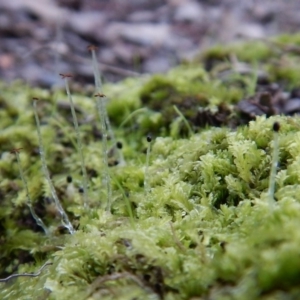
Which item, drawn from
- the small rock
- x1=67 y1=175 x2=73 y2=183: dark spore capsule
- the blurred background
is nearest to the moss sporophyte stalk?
x1=67 y1=175 x2=73 y2=183: dark spore capsule

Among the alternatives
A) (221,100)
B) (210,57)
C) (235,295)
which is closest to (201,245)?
(235,295)

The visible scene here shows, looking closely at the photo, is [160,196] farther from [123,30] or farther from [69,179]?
[123,30]

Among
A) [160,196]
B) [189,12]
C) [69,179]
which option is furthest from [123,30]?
[160,196]

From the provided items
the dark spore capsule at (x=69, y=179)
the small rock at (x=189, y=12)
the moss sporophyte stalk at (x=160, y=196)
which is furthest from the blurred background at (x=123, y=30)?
the dark spore capsule at (x=69, y=179)

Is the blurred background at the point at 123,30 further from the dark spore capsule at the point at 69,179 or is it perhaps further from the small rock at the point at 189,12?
the dark spore capsule at the point at 69,179

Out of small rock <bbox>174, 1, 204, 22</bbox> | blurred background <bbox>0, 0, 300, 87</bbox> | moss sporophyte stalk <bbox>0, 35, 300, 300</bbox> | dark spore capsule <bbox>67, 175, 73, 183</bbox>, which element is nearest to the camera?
moss sporophyte stalk <bbox>0, 35, 300, 300</bbox>

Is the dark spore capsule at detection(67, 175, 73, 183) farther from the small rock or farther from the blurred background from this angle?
the small rock
